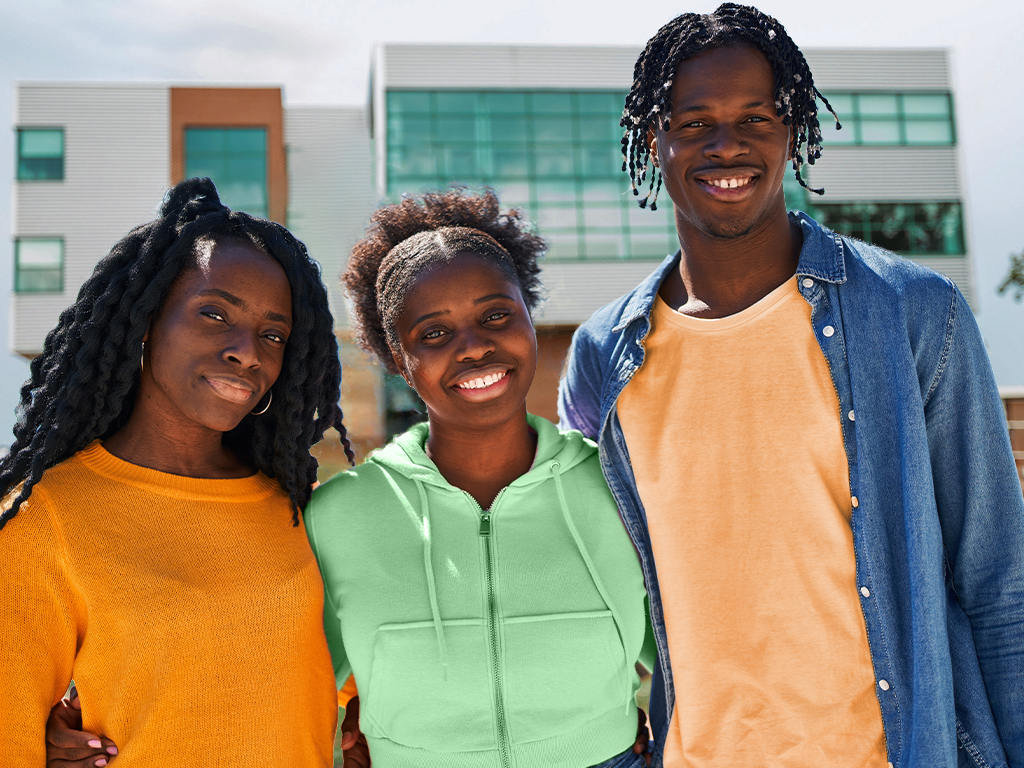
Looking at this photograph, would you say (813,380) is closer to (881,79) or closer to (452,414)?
(452,414)

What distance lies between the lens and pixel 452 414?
2748mm

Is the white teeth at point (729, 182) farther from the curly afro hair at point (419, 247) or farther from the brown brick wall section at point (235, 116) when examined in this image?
the brown brick wall section at point (235, 116)

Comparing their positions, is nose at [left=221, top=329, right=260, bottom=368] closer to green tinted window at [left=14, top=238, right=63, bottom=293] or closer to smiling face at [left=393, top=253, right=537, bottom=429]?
smiling face at [left=393, top=253, right=537, bottom=429]

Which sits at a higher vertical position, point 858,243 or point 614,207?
point 614,207

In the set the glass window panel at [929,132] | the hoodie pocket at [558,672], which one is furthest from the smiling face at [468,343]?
the glass window panel at [929,132]

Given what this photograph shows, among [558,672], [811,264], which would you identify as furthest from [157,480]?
[811,264]

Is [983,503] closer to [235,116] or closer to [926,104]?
[235,116]

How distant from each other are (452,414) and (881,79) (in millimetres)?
27846

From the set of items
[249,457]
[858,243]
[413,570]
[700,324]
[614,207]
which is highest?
[614,207]

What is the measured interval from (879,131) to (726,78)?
2677 cm

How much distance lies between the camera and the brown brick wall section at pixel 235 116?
1017 inches

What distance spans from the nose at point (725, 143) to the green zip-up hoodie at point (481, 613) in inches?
39.9

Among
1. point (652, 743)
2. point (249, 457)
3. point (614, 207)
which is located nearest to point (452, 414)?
point (249, 457)

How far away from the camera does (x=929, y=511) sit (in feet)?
7.96
